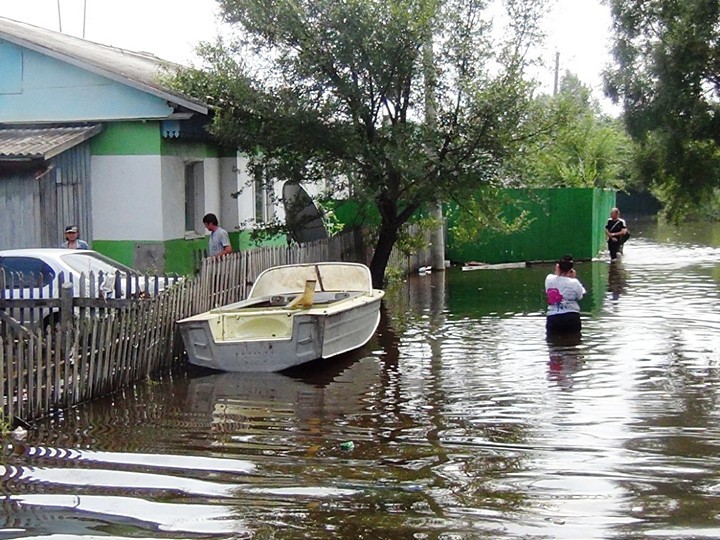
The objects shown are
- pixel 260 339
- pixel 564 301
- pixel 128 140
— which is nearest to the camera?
pixel 260 339

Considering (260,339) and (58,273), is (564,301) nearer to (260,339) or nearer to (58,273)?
(260,339)

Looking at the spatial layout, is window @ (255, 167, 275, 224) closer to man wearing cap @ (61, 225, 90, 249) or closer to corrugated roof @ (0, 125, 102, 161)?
corrugated roof @ (0, 125, 102, 161)

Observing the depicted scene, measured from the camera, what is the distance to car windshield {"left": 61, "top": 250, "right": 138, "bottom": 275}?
14.1 m

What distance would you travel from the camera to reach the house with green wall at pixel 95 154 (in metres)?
17.9

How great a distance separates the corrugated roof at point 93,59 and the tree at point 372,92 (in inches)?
33.9

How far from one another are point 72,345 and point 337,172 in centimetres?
898

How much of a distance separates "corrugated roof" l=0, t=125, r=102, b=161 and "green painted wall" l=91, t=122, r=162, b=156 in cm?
24

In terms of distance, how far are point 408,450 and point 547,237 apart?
22453mm

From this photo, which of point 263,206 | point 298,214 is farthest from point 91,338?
point 263,206

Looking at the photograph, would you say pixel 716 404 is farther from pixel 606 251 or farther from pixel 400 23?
pixel 606 251

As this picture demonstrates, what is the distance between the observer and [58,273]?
44.9 feet

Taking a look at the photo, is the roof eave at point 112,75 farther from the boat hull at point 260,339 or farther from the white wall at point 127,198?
the boat hull at point 260,339

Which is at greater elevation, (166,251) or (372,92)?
(372,92)

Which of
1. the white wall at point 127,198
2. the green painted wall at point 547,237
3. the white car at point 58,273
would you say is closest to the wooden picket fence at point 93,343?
the white car at point 58,273
